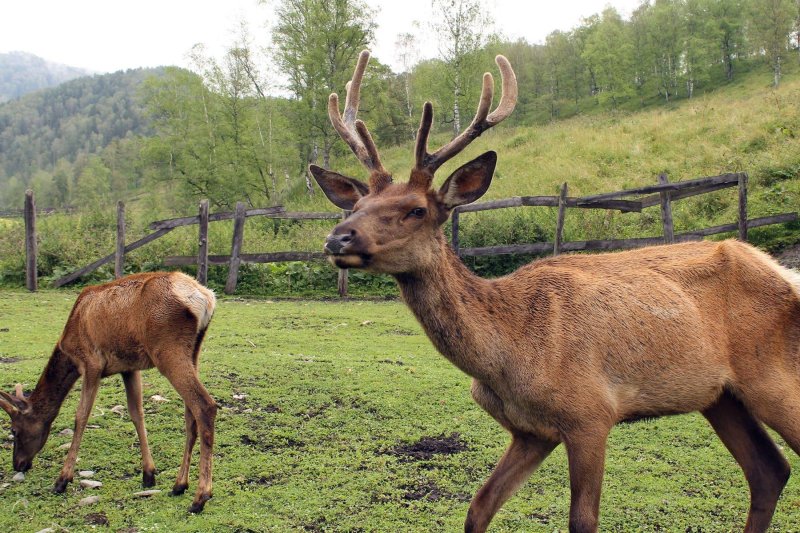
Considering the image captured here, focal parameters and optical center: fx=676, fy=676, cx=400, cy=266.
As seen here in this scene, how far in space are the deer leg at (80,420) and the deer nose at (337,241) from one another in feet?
11.9

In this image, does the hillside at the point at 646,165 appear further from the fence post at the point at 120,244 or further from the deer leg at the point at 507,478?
the deer leg at the point at 507,478

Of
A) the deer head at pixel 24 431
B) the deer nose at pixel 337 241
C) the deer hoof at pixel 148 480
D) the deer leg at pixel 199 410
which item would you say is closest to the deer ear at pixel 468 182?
the deer nose at pixel 337 241

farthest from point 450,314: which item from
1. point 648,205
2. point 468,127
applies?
point 648,205

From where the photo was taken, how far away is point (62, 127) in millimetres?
147500

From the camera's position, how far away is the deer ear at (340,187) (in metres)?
4.90

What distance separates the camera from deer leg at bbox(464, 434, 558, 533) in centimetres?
441

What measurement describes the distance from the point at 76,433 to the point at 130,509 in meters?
1.07

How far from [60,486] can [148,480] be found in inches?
27.9

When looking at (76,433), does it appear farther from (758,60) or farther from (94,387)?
(758,60)

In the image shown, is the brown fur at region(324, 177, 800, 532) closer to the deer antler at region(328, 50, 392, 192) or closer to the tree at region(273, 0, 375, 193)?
the deer antler at region(328, 50, 392, 192)

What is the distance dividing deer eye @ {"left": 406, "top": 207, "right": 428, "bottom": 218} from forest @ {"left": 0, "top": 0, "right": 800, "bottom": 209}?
25721 millimetres

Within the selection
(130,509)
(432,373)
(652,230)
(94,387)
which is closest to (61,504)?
(130,509)

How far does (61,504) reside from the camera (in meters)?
5.55

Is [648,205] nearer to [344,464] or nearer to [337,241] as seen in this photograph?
[344,464]
